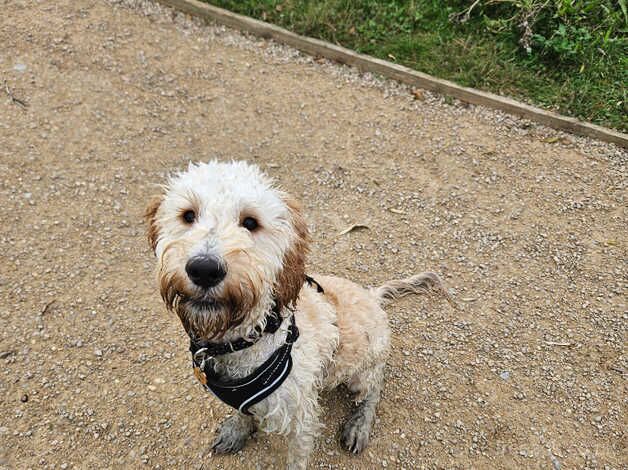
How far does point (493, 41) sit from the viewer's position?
7.08 m

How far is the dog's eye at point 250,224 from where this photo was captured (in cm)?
274

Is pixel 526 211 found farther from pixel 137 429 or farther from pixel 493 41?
pixel 137 429

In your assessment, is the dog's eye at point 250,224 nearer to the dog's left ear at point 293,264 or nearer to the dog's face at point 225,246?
the dog's face at point 225,246

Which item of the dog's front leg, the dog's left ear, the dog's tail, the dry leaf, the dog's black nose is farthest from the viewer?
the dry leaf

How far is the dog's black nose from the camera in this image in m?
2.29

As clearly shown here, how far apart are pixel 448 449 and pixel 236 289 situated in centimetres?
267

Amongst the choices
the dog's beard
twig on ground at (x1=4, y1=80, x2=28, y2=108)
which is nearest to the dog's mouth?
the dog's beard

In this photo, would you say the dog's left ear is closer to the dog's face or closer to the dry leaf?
the dog's face

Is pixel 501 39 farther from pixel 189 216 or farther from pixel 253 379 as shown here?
pixel 253 379

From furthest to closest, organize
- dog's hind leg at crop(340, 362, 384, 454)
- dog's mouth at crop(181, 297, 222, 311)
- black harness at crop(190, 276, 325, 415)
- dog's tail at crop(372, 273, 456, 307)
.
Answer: dog's tail at crop(372, 273, 456, 307)
dog's hind leg at crop(340, 362, 384, 454)
black harness at crop(190, 276, 325, 415)
dog's mouth at crop(181, 297, 222, 311)

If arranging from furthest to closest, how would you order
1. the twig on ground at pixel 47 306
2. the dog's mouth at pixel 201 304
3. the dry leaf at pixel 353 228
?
the dry leaf at pixel 353 228, the twig on ground at pixel 47 306, the dog's mouth at pixel 201 304

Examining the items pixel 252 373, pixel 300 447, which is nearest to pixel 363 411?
pixel 300 447

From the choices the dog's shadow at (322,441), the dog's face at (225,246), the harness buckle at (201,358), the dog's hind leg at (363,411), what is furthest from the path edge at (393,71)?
the harness buckle at (201,358)

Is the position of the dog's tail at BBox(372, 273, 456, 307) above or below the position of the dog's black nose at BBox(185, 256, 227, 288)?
below
